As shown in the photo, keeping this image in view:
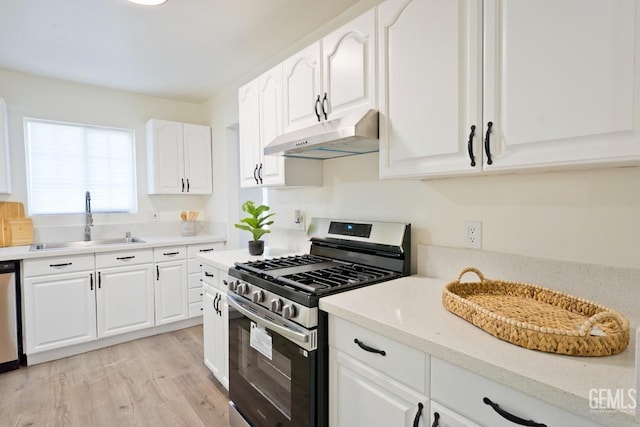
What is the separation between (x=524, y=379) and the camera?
2.41 feet

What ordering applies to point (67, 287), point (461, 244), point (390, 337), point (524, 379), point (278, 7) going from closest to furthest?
point (524, 379)
point (390, 337)
point (461, 244)
point (278, 7)
point (67, 287)

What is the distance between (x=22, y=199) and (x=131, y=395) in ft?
7.13

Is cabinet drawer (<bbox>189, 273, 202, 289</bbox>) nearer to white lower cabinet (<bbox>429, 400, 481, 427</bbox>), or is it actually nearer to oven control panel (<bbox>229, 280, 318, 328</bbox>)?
oven control panel (<bbox>229, 280, 318, 328</bbox>)

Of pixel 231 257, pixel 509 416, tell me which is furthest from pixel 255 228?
pixel 509 416

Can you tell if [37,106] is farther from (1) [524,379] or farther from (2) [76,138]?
(1) [524,379]

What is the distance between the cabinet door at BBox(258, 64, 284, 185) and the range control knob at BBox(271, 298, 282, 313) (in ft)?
2.94

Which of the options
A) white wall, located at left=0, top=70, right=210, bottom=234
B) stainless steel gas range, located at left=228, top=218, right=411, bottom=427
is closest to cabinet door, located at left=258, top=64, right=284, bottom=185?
stainless steel gas range, located at left=228, top=218, right=411, bottom=427

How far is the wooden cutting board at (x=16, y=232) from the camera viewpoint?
285cm

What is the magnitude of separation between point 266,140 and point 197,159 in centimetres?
186

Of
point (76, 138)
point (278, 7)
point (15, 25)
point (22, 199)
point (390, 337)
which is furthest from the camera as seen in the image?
point (76, 138)

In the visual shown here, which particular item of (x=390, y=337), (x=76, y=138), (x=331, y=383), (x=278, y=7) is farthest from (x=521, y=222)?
(x=76, y=138)

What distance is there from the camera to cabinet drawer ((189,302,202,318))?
3.41 meters

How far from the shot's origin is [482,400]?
0.83 meters

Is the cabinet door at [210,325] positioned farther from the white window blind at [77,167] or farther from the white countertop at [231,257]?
the white window blind at [77,167]
